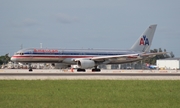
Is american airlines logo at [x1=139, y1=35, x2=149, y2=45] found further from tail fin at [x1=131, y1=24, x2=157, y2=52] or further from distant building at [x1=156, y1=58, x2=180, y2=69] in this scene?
distant building at [x1=156, y1=58, x2=180, y2=69]

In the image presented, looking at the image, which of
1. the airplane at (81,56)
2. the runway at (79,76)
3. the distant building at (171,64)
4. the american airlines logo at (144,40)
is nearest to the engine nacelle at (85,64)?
→ the airplane at (81,56)

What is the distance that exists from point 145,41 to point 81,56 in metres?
14.8

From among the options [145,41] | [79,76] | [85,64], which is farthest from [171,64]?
[79,76]

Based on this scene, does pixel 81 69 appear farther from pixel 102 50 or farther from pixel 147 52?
pixel 147 52

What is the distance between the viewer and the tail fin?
76.4 m

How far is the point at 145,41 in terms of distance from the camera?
253ft

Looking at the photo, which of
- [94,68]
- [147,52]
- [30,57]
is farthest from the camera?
[147,52]

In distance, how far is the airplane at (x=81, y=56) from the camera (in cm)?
6519

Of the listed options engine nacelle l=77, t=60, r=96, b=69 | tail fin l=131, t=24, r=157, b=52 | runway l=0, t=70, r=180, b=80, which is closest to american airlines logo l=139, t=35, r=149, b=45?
tail fin l=131, t=24, r=157, b=52
